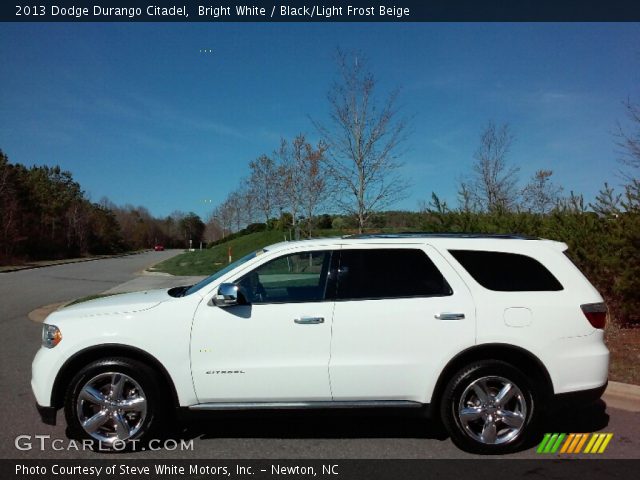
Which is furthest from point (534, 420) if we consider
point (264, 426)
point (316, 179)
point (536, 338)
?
point (316, 179)

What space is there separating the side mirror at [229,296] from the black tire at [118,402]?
0.76 metres

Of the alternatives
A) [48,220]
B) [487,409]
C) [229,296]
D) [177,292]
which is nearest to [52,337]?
[177,292]

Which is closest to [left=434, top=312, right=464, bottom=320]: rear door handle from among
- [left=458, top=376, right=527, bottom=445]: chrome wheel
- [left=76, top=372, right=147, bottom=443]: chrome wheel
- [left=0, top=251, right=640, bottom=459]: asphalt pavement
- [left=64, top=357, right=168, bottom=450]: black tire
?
[left=458, top=376, right=527, bottom=445]: chrome wheel

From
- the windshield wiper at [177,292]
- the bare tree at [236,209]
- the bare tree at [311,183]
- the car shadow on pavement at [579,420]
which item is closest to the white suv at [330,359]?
the windshield wiper at [177,292]

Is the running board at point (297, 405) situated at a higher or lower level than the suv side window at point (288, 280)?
lower

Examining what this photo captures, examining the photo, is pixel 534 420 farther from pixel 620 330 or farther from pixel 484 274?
pixel 620 330

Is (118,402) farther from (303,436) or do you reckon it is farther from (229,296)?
(303,436)

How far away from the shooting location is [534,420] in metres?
4.05

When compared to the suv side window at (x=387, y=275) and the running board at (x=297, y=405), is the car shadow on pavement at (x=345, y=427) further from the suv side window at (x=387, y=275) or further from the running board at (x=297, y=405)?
the suv side window at (x=387, y=275)

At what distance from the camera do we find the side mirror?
394 centimetres

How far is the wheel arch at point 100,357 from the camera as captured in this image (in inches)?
157

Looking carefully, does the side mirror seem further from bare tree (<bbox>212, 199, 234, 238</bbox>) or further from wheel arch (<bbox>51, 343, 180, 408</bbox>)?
bare tree (<bbox>212, 199, 234, 238</bbox>)

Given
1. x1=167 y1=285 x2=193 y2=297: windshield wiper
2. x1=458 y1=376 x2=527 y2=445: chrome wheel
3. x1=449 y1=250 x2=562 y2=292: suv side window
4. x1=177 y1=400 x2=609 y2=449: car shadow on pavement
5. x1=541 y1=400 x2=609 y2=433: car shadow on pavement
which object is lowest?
x1=541 y1=400 x2=609 y2=433: car shadow on pavement

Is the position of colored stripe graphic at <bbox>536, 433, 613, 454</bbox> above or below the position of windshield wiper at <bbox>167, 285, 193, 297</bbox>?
below
